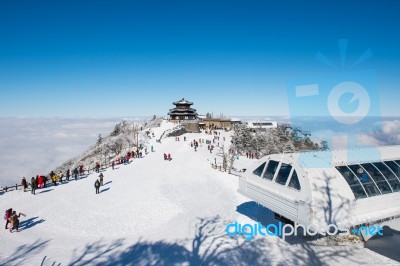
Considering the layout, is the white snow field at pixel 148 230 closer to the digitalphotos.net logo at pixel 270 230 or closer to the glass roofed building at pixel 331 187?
the digitalphotos.net logo at pixel 270 230

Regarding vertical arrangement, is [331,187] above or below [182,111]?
below

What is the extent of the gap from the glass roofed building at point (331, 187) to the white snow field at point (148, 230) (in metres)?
2.32

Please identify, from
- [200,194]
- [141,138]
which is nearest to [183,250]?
[200,194]

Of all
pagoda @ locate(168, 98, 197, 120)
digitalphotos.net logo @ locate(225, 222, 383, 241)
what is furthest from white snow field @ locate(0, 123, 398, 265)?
pagoda @ locate(168, 98, 197, 120)

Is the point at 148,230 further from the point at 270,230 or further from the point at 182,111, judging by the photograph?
the point at 182,111

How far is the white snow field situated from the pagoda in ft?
208

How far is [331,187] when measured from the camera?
921cm

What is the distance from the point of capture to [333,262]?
10109mm

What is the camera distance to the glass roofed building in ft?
28.9

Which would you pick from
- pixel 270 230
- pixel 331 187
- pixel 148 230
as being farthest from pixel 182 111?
pixel 331 187

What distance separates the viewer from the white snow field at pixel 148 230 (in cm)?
1049

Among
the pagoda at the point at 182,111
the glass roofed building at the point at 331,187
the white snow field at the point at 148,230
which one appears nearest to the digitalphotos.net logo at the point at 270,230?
the white snow field at the point at 148,230

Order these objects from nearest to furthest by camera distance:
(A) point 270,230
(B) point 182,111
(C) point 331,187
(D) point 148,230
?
(C) point 331,187 → (A) point 270,230 → (D) point 148,230 → (B) point 182,111

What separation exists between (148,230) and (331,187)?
9255mm
